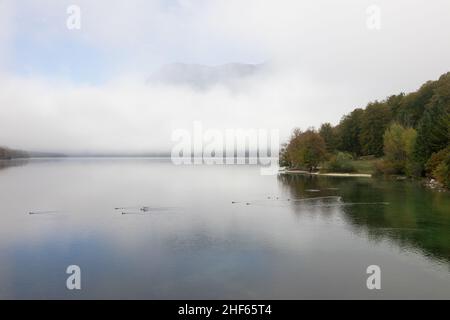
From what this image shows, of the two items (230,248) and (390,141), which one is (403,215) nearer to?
(230,248)

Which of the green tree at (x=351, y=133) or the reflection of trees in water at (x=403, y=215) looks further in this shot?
the green tree at (x=351, y=133)

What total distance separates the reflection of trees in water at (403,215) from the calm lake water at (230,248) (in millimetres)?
90

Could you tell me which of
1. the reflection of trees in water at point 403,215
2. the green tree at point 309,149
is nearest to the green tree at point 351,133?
the green tree at point 309,149

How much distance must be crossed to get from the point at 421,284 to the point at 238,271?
8.73 metres

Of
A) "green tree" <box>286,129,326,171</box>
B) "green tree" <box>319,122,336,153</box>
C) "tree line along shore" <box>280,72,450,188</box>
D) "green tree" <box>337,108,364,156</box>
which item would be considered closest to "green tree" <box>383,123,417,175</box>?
"tree line along shore" <box>280,72,450,188</box>

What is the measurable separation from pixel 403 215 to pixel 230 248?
18.4 meters

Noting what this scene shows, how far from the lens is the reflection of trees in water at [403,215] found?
2642 centimetres

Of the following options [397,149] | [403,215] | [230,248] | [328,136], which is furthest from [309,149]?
[230,248]

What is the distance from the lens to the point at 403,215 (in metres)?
35.8

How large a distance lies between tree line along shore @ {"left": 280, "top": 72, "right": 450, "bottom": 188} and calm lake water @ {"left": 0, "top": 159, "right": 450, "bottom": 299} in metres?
18.8

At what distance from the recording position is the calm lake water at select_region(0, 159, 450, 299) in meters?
18.9

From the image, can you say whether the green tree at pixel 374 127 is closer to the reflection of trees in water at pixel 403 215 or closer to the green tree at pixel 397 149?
the green tree at pixel 397 149
